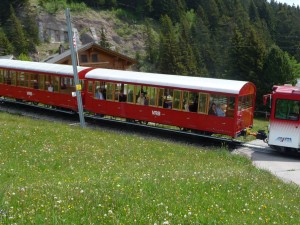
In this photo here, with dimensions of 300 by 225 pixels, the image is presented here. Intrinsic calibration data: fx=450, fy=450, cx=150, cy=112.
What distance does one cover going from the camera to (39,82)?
29766 millimetres

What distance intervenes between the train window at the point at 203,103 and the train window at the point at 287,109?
10.8 feet

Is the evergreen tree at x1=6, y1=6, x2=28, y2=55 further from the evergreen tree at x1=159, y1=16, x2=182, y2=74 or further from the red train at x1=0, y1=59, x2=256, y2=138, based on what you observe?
the red train at x1=0, y1=59, x2=256, y2=138

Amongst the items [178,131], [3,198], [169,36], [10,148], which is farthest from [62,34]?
[3,198]

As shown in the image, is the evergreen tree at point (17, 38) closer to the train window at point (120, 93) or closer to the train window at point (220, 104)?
the train window at point (120, 93)

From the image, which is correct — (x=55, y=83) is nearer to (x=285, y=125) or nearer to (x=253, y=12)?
(x=285, y=125)

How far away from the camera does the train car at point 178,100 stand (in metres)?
20.6

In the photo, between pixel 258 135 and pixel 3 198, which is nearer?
pixel 3 198

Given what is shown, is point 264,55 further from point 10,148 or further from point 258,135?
point 10,148

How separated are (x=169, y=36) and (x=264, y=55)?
72.2ft

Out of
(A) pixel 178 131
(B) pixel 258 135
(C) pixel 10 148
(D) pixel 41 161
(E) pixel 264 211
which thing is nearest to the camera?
(E) pixel 264 211

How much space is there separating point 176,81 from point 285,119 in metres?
5.73


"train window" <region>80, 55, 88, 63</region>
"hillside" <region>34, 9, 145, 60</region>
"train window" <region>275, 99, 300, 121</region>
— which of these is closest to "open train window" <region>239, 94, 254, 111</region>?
"train window" <region>275, 99, 300, 121</region>

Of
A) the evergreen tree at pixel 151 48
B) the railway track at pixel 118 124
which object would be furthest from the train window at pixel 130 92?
the evergreen tree at pixel 151 48

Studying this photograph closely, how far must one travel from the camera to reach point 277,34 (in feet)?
354
